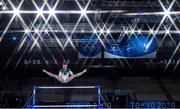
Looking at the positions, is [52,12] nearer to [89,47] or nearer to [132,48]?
[89,47]

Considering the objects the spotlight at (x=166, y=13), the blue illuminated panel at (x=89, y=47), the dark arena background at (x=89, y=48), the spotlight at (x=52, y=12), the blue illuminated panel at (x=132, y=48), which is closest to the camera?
the spotlight at (x=52, y=12)

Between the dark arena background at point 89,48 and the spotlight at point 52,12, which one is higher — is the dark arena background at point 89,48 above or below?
below

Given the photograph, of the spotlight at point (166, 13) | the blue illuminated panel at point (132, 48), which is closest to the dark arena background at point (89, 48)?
the blue illuminated panel at point (132, 48)

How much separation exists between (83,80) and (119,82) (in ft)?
7.24

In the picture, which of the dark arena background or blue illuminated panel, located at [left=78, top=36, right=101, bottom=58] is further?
blue illuminated panel, located at [left=78, top=36, right=101, bottom=58]

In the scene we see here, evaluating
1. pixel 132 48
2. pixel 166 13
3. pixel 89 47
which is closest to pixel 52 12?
pixel 89 47

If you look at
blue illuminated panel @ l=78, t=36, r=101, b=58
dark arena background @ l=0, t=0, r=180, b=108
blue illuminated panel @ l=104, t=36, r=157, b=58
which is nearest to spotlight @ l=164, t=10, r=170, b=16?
dark arena background @ l=0, t=0, r=180, b=108

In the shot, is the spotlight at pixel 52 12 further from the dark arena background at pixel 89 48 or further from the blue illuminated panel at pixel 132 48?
the blue illuminated panel at pixel 132 48

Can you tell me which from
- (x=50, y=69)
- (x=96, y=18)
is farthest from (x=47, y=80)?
(x=96, y=18)

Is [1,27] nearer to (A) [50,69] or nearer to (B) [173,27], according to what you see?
(A) [50,69]

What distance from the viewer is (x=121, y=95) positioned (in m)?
19.4

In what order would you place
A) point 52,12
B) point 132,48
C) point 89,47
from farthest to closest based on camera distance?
point 89,47 → point 132,48 → point 52,12

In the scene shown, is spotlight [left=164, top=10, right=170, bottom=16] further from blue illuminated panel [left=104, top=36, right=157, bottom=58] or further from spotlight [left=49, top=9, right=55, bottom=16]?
spotlight [left=49, top=9, right=55, bottom=16]

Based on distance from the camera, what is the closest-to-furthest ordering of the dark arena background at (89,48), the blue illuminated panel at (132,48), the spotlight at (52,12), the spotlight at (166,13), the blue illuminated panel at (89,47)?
1. the spotlight at (52,12)
2. the spotlight at (166,13)
3. the dark arena background at (89,48)
4. the blue illuminated panel at (132,48)
5. the blue illuminated panel at (89,47)
